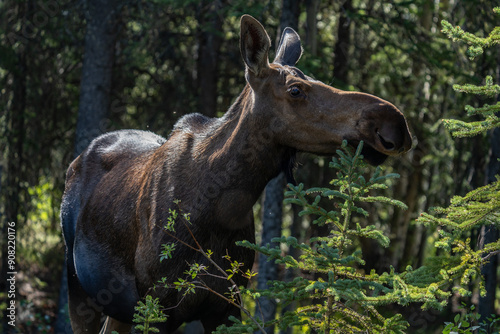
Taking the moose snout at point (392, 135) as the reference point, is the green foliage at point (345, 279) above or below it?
below

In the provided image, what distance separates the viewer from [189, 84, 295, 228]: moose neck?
4.81 metres

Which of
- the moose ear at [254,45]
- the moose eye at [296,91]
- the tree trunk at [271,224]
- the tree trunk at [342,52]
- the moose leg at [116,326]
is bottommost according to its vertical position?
the moose leg at [116,326]

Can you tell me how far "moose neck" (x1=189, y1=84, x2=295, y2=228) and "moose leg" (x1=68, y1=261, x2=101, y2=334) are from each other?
102 inches

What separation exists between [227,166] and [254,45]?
971mm

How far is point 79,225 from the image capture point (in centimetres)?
643

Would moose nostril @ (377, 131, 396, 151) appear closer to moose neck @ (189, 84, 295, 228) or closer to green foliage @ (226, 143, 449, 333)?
green foliage @ (226, 143, 449, 333)

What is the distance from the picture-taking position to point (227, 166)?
4906 millimetres

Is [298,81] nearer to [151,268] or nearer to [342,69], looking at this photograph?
[151,268]

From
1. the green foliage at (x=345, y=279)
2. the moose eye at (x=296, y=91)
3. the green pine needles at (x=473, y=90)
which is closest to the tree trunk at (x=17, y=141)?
the moose eye at (x=296, y=91)

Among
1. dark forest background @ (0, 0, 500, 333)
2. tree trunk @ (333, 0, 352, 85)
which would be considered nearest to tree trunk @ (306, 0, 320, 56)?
dark forest background @ (0, 0, 500, 333)

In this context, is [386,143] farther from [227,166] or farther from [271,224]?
[271,224]

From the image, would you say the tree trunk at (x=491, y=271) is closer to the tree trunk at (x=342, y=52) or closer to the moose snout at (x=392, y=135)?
the moose snout at (x=392, y=135)

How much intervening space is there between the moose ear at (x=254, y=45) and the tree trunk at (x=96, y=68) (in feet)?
17.8

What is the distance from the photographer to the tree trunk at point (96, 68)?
9.82 meters
